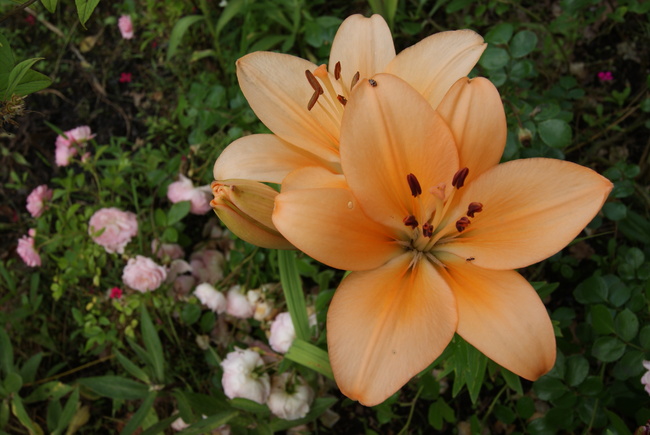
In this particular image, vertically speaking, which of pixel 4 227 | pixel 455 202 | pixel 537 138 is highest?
pixel 455 202

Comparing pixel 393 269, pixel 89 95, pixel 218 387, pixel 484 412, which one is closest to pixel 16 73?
pixel 393 269

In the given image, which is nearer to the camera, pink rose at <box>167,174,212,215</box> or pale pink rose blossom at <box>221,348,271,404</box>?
pale pink rose blossom at <box>221,348,271,404</box>

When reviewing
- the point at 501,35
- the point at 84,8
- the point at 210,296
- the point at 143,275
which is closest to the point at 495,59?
the point at 501,35

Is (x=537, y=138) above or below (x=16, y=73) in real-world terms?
below

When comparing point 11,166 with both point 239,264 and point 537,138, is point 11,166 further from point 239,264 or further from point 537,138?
point 537,138

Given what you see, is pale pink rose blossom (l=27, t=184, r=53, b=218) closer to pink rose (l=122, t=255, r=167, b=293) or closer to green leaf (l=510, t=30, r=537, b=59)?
pink rose (l=122, t=255, r=167, b=293)

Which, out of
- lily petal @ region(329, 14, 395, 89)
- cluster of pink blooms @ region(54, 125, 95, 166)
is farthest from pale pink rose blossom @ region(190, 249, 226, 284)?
lily petal @ region(329, 14, 395, 89)

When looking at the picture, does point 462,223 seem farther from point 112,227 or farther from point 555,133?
point 112,227
